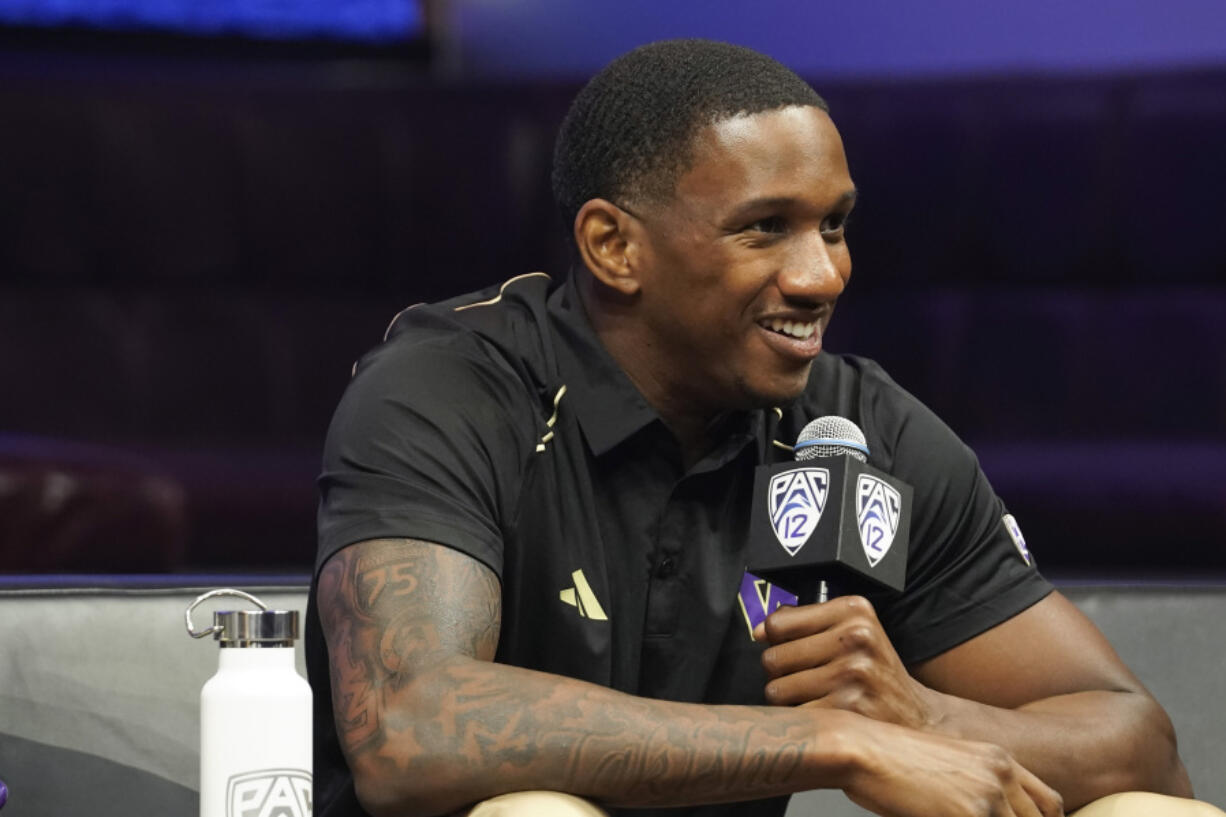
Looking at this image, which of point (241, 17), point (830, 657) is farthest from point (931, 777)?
point (241, 17)

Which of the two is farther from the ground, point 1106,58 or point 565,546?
point 1106,58

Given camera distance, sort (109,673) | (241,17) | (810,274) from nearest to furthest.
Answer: (810,274) < (109,673) < (241,17)

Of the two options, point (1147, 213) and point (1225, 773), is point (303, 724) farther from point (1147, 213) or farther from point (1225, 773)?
point (1147, 213)

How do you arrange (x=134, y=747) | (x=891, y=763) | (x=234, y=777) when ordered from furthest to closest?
(x=134, y=747), (x=891, y=763), (x=234, y=777)

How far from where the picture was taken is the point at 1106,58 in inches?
133

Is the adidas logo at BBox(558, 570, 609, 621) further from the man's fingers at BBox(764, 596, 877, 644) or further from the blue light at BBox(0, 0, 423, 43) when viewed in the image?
the blue light at BBox(0, 0, 423, 43)

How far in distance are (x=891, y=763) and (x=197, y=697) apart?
2.89 feet

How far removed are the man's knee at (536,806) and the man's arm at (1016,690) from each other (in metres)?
0.19

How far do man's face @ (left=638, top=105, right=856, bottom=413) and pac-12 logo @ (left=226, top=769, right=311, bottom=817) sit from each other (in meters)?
0.59

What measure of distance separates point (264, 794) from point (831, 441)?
1.71 feet

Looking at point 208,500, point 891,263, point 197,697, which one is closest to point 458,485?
point 197,697

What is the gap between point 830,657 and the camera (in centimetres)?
139

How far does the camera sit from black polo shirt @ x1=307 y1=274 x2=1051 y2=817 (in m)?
1.49

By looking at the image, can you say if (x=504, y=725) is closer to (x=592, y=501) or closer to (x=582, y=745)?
(x=582, y=745)
